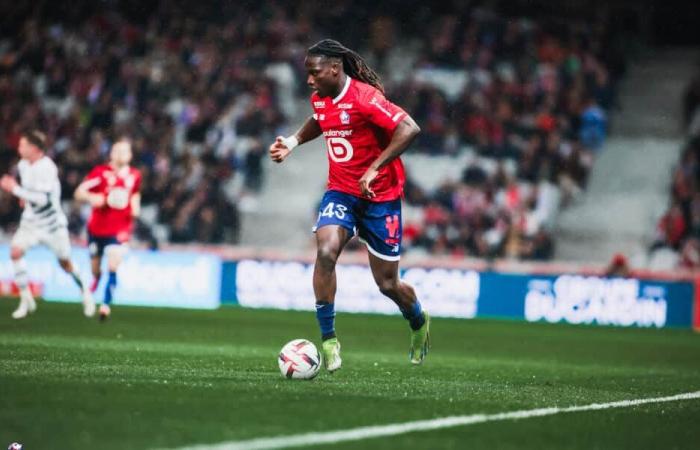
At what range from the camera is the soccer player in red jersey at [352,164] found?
9.94m

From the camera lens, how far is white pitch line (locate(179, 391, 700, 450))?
5.99 metres

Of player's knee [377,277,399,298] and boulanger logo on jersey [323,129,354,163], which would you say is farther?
player's knee [377,277,399,298]

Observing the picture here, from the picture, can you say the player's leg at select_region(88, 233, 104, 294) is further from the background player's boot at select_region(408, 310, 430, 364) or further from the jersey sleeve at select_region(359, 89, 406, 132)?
the jersey sleeve at select_region(359, 89, 406, 132)

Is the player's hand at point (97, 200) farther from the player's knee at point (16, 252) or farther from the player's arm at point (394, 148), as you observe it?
the player's arm at point (394, 148)

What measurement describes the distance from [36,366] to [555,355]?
7.22 m

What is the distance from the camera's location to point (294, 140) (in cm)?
1059

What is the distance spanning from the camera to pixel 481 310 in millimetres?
23844

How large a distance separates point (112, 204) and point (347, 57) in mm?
7824

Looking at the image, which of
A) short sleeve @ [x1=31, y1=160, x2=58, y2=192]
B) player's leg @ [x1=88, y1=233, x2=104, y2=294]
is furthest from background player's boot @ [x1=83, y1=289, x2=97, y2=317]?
short sleeve @ [x1=31, y1=160, x2=58, y2=192]

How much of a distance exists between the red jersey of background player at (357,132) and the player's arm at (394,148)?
0.25 feet

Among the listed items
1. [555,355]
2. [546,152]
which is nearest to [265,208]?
[546,152]

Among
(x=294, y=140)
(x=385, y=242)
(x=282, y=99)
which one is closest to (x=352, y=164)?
(x=294, y=140)

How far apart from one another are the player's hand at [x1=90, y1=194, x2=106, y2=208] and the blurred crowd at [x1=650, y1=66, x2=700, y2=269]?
12.4 m

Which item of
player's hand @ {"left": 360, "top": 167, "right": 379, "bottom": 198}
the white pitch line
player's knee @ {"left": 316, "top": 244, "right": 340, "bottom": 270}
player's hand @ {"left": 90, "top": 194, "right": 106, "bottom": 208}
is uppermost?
player's hand @ {"left": 90, "top": 194, "right": 106, "bottom": 208}
